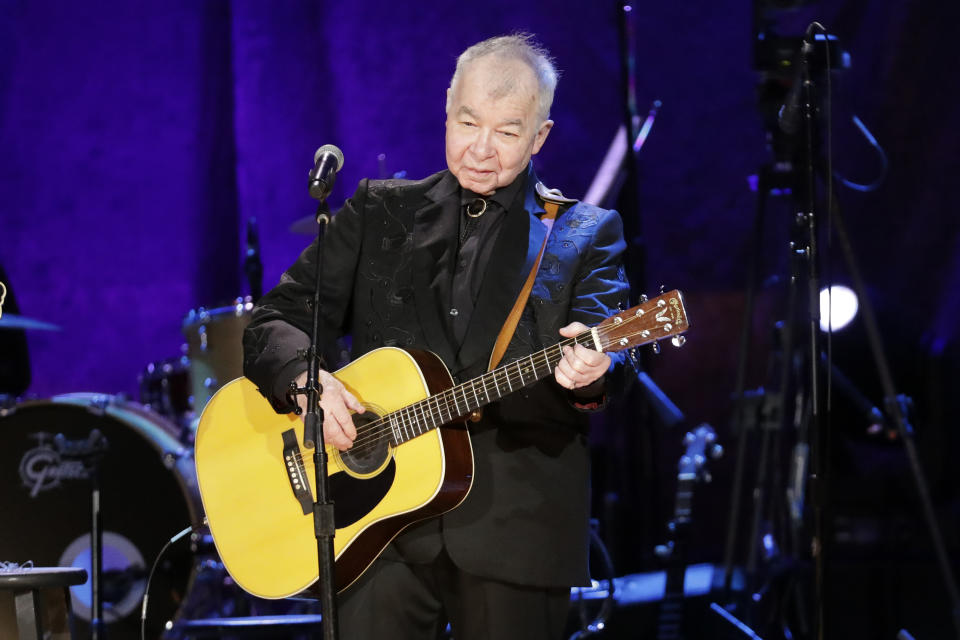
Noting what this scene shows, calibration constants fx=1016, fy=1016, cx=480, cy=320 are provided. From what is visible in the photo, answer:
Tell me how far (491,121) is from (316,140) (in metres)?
3.74

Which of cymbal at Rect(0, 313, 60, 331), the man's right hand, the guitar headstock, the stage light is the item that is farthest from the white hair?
the stage light

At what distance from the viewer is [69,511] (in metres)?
4.82

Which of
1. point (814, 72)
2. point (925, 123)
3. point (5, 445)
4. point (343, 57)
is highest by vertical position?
point (343, 57)

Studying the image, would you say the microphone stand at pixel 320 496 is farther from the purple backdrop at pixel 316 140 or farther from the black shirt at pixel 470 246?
the purple backdrop at pixel 316 140

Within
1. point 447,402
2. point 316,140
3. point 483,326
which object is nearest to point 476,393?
point 447,402

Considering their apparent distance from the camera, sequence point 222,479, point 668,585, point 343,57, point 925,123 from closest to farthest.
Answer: point 222,479 → point 668,585 → point 925,123 → point 343,57

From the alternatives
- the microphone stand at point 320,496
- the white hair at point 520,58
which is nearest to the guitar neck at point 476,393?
the microphone stand at point 320,496

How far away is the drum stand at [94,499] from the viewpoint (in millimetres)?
4020

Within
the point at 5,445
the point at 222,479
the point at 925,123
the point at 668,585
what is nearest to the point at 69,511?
the point at 5,445

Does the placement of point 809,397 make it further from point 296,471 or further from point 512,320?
point 296,471

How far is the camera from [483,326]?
2482mm

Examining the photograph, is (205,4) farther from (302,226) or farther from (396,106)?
(302,226)

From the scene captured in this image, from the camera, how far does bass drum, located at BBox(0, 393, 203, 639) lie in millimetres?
4770

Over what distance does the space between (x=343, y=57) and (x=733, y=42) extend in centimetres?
226
